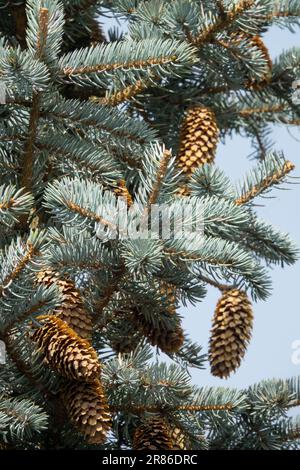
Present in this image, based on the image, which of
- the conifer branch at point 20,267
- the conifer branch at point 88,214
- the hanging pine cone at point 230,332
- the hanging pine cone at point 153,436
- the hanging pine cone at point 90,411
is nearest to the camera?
the conifer branch at point 20,267

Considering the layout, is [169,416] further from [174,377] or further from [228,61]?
[228,61]

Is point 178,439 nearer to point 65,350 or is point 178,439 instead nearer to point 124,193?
point 65,350

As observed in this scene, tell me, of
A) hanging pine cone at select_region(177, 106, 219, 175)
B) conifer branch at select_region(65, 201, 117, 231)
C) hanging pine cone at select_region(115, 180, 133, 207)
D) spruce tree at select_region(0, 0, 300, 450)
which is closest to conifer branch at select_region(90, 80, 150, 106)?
spruce tree at select_region(0, 0, 300, 450)

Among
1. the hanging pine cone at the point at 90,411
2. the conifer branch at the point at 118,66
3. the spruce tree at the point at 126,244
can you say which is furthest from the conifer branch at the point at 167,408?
the conifer branch at the point at 118,66

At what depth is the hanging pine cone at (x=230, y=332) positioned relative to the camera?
7.62ft

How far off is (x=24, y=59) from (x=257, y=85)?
2.45 feet

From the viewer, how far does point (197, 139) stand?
8.18 feet

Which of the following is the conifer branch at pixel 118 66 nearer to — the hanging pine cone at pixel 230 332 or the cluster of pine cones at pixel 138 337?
the cluster of pine cones at pixel 138 337

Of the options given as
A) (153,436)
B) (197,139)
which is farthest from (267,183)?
(153,436)

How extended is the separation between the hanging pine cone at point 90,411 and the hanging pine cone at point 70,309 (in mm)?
103

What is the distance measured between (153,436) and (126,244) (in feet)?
1.30

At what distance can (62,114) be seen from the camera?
231 centimetres

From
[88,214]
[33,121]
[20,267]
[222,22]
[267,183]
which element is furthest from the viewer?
[222,22]
